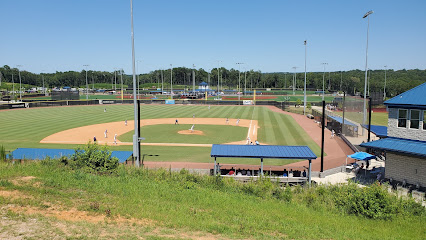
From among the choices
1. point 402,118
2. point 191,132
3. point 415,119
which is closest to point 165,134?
point 191,132

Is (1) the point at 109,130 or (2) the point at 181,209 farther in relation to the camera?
(1) the point at 109,130

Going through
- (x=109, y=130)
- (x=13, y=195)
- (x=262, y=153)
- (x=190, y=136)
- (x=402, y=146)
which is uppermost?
(x=402, y=146)

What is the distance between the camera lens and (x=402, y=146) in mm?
20453

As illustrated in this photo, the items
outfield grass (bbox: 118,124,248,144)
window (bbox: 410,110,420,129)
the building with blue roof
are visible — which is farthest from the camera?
outfield grass (bbox: 118,124,248,144)

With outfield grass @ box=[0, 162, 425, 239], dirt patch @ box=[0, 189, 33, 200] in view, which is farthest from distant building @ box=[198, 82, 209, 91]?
dirt patch @ box=[0, 189, 33, 200]

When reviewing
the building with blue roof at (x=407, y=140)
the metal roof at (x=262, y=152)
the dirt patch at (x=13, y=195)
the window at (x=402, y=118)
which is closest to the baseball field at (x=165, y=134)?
the metal roof at (x=262, y=152)

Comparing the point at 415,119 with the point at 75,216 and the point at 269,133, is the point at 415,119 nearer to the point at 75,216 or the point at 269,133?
the point at 75,216

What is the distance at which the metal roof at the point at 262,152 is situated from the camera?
21833mm

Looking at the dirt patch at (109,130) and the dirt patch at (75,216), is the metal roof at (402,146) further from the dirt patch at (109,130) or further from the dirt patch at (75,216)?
the dirt patch at (109,130)

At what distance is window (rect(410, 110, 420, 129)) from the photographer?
20703 millimetres

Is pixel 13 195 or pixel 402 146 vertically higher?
pixel 402 146

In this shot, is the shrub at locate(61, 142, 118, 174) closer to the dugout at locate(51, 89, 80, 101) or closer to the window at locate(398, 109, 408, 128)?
the window at locate(398, 109, 408, 128)

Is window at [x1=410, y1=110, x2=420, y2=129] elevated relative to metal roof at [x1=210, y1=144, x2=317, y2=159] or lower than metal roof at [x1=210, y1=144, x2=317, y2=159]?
elevated

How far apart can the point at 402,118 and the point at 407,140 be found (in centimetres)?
152
